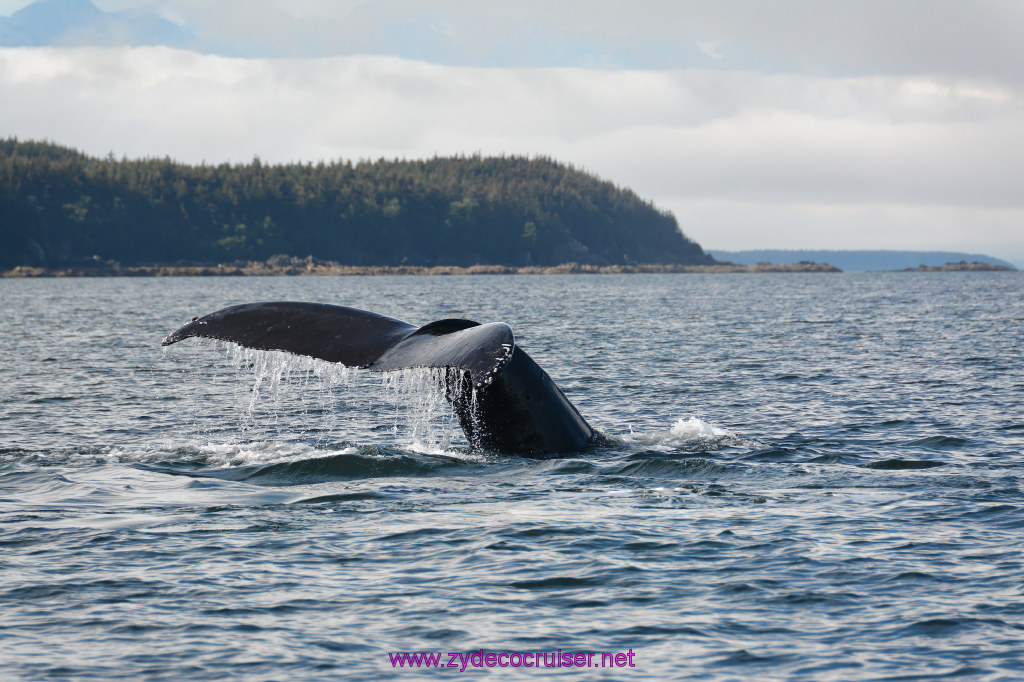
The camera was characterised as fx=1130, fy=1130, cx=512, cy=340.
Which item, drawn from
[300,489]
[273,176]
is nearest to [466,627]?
[300,489]

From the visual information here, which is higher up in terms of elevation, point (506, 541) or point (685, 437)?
point (685, 437)

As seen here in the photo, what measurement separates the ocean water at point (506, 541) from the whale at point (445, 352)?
0.92 ft

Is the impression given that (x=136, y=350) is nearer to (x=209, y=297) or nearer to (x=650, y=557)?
(x=650, y=557)

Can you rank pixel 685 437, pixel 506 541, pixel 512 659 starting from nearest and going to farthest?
1. pixel 512 659
2. pixel 506 541
3. pixel 685 437

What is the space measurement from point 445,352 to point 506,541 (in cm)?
180

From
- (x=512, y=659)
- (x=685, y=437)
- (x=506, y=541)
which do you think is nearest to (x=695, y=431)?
(x=685, y=437)

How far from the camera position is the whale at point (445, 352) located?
341 inches

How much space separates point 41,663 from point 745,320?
4697 centimetres

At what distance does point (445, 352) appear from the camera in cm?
867

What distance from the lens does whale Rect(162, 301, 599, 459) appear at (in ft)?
28.4

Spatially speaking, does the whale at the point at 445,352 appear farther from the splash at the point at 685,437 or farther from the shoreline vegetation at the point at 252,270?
the shoreline vegetation at the point at 252,270

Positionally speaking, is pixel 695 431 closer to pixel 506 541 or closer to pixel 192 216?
pixel 506 541

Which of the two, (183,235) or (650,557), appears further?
(183,235)

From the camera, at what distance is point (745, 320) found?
169ft
